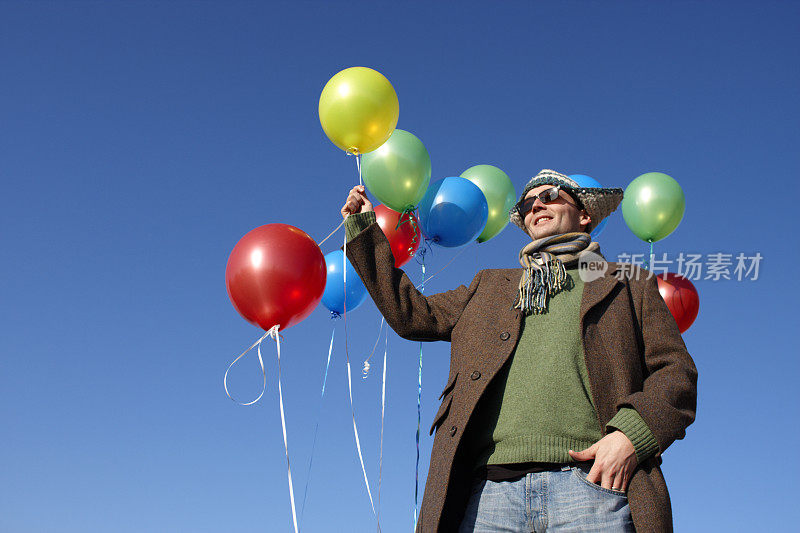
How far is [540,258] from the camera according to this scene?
2.63 metres

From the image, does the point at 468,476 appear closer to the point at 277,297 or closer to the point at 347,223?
the point at 347,223

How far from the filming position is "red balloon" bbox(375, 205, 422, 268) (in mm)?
4352

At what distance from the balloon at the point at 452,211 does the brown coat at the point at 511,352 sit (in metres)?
1.57

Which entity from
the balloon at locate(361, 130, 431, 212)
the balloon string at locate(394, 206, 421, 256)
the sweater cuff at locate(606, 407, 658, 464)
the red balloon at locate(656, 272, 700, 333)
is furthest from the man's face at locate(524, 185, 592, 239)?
the red balloon at locate(656, 272, 700, 333)

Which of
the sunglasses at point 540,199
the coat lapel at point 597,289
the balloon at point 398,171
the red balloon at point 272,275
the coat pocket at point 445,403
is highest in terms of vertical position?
the balloon at point 398,171

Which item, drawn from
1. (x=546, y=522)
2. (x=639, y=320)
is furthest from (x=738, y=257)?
(x=546, y=522)

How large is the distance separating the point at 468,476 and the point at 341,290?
2.34 metres

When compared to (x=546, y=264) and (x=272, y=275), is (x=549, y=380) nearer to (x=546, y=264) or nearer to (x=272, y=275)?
(x=546, y=264)

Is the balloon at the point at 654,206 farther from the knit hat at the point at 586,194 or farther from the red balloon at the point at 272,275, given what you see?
the red balloon at the point at 272,275

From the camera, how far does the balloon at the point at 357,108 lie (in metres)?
3.56

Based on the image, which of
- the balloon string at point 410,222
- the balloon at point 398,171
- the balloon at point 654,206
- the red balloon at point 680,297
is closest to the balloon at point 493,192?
the balloon string at point 410,222

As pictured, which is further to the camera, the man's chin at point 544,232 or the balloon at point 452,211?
the balloon at point 452,211

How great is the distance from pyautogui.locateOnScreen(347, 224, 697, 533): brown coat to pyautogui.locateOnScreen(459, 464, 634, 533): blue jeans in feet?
0.20

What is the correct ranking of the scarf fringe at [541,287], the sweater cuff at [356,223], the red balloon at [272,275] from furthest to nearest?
the red balloon at [272,275] < the sweater cuff at [356,223] < the scarf fringe at [541,287]
